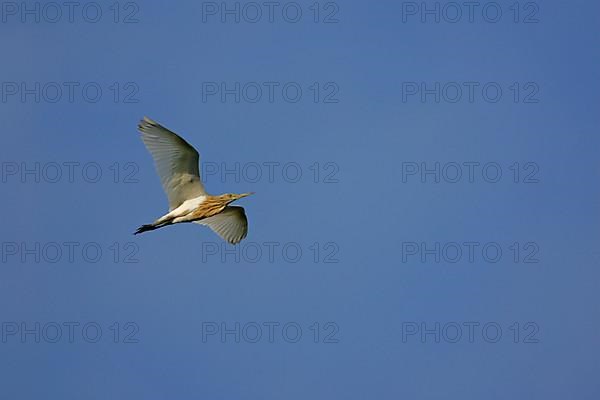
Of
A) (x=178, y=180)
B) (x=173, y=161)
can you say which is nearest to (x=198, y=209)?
(x=178, y=180)

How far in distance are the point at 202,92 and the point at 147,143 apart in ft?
31.7

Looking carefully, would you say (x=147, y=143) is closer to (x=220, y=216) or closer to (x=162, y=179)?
(x=162, y=179)

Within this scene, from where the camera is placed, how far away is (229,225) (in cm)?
3159

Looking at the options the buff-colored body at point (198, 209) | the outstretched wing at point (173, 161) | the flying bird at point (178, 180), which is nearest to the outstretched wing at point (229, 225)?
the flying bird at point (178, 180)

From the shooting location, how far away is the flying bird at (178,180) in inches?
1130

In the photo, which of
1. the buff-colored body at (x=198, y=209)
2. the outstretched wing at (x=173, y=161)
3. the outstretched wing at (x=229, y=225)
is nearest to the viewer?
the outstretched wing at (x=173, y=161)

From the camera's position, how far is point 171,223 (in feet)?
97.5

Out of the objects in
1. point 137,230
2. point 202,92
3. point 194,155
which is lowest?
point 137,230

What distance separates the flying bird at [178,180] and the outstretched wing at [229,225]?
0.43 m

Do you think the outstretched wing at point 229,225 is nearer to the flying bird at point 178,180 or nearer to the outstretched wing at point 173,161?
the flying bird at point 178,180

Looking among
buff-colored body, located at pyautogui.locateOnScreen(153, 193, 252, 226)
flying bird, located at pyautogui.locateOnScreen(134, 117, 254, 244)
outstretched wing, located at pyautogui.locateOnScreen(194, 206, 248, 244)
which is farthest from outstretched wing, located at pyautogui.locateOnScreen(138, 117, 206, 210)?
outstretched wing, located at pyautogui.locateOnScreen(194, 206, 248, 244)

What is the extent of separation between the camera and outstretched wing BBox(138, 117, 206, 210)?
2858 centimetres

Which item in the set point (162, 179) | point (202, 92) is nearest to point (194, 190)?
point (162, 179)

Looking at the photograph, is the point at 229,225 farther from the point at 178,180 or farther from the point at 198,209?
the point at 178,180
